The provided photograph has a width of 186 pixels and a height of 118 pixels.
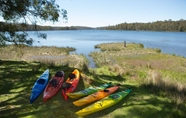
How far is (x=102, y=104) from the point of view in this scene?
614 centimetres

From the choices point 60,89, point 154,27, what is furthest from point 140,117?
point 154,27

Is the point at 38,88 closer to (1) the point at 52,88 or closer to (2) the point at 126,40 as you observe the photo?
(1) the point at 52,88

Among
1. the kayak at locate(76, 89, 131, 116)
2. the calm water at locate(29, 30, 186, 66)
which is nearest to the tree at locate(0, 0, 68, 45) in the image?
the calm water at locate(29, 30, 186, 66)

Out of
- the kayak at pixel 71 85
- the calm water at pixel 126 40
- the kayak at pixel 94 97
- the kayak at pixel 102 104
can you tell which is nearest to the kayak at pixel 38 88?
the kayak at pixel 71 85

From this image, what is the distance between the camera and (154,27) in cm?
15525

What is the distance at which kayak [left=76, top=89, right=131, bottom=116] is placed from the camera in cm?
564

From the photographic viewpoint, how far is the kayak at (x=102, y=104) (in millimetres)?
5641

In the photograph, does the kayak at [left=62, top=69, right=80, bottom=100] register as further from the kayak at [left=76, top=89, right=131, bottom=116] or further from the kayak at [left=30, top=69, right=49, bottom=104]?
the kayak at [left=76, top=89, right=131, bottom=116]

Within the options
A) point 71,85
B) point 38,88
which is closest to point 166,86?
point 71,85

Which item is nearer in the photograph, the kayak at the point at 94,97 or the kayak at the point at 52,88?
the kayak at the point at 94,97

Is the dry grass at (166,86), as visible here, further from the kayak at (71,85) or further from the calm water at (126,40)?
the calm water at (126,40)

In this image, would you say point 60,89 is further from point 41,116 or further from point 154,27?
point 154,27

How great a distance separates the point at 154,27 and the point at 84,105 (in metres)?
163

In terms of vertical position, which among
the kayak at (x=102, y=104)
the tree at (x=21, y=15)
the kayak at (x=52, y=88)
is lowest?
the kayak at (x=102, y=104)
